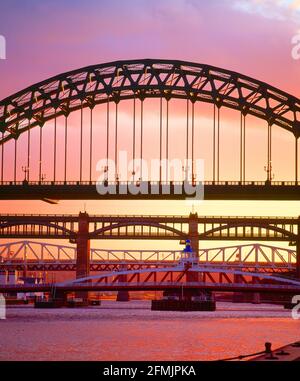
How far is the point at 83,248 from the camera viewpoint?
152875mm

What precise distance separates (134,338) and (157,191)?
45.0 meters

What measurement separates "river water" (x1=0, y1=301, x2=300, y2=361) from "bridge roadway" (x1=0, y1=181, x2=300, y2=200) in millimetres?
15103

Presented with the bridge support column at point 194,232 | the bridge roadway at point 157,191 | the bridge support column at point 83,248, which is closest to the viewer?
the bridge roadway at point 157,191

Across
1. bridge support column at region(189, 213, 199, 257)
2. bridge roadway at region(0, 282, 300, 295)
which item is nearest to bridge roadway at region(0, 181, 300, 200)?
bridge roadway at region(0, 282, 300, 295)

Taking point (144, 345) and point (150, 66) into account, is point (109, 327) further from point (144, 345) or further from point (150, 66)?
point (150, 66)

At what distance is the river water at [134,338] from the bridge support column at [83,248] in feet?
134

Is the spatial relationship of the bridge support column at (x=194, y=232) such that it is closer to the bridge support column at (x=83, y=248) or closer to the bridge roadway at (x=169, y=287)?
the bridge support column at (x=83, y=248)

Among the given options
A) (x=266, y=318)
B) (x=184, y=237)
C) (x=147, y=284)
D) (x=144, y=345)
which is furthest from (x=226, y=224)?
(x=144, y=345)

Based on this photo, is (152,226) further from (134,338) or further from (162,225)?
(134,338)

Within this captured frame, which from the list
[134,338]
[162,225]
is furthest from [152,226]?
[134,338]

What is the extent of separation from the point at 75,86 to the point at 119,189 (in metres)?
13.7

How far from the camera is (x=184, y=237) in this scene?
16100 cm

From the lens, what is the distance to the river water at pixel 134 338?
61.1m

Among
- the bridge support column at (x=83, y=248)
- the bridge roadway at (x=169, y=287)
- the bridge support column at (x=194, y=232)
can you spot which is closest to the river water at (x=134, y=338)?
the bridge roadway at (x=169, y=287)
